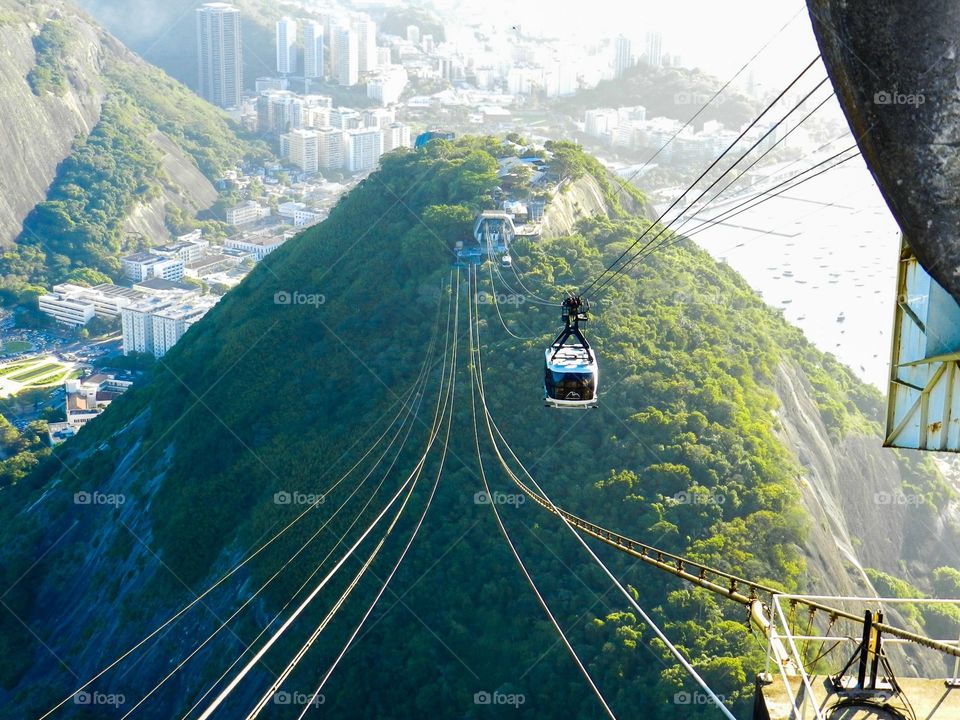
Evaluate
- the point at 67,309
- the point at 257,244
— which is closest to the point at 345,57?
the point at 257,244

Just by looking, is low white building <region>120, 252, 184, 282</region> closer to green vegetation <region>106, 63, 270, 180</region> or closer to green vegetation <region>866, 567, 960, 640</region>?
green vegetation <region>106, 63, 270, 180</region>

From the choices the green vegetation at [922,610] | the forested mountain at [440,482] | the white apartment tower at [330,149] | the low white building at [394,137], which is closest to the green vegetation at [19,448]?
the forested mountain at [440,482]

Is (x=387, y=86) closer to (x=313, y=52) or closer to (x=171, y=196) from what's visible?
(x=313, y=52)

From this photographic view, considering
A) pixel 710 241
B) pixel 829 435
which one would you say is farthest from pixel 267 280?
Result: pixel 710 241

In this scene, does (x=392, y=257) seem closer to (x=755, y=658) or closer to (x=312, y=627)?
(x=312, y=627)

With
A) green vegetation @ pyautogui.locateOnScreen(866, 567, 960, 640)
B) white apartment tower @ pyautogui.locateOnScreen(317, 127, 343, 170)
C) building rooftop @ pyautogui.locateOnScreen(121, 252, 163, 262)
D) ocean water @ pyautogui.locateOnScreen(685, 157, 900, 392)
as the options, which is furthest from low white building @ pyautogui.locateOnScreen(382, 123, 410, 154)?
green vegetation @ pyautogui.locateOnScreen(866, 567, 960, 640)

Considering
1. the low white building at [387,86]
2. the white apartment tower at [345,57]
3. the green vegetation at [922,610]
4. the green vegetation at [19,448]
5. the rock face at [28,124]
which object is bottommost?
the green vegetation at [922,610]

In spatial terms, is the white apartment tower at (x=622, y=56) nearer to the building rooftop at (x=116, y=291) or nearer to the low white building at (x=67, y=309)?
the building rooftop at (x=116, y=291)
